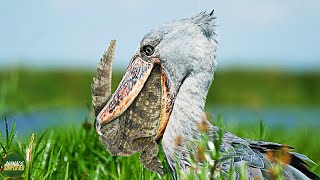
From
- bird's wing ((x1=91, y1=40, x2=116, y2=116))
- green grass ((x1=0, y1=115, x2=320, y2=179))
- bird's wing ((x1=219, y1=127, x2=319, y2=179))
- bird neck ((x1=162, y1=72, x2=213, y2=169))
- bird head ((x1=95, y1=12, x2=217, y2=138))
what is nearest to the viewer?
bird's wing ((x1=219, y1=127, x2=319, y2=179))

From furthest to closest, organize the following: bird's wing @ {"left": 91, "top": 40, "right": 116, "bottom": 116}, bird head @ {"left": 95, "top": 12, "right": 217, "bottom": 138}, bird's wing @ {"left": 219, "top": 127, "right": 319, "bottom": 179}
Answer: bird's wing @ {"left": 91, "top": 40, "right": 116, "bottom": 116} → bird head @ {"left": 95, "top": 12, "right": 217, "bottom": 138} → bird's wing @ {"left": 219, "top": 127, "right": 319, "bottom": 179}

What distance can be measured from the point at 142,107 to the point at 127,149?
0.28 meters

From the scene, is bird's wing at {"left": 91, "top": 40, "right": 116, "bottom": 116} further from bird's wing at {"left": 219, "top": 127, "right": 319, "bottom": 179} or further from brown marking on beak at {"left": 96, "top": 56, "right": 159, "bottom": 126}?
bird's wing at {"left": 219, "top": 127, "right": 319, "bottom": 179}

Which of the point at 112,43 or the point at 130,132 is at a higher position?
the point at 112,43

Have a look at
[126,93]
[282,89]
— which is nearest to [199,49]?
[126,93]

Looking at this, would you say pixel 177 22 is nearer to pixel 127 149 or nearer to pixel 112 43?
pixel 112 43

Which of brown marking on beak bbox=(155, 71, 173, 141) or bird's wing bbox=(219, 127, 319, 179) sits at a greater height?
brown marking on beak bbox=(155, 71, 173, 141)

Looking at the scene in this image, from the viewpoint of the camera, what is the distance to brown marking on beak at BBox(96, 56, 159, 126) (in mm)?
3807

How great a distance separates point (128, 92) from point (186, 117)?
0.33 meters

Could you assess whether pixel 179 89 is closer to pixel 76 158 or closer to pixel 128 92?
pixel 128 92

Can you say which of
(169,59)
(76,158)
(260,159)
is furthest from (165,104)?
(76,158)

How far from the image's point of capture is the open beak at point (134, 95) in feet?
12.5

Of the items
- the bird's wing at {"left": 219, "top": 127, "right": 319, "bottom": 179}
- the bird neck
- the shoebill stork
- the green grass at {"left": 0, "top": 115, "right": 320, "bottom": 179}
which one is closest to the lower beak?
the shoebill stork

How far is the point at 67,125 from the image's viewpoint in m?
5.78
